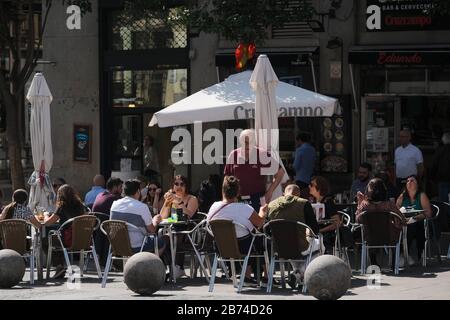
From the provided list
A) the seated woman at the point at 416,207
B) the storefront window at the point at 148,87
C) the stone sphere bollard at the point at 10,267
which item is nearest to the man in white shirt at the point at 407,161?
the seated woman at the point at 416,207

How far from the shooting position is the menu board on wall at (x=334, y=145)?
20359 millimetres

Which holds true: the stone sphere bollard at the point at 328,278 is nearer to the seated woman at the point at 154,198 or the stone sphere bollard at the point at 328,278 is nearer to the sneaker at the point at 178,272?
the sneaker at the point at 178,272

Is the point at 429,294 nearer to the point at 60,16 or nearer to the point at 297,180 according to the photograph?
the point at 297,180

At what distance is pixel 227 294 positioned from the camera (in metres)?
12.2

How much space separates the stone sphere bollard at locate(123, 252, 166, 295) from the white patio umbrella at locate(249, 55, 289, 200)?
290cm

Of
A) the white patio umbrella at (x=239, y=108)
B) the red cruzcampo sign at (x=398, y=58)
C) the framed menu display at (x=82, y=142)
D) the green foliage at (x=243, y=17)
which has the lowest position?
the framed menu display at (x=82, y=142)

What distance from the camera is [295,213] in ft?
40.9

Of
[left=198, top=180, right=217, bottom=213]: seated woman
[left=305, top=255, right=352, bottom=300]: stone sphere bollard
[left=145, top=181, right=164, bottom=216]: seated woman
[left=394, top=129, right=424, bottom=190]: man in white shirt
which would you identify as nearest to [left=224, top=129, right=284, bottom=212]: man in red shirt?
[left=198, top=180, right=217, bottom=213]: seated woman

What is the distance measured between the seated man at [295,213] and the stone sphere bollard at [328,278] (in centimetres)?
125

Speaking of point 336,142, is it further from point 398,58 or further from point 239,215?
point 239,215

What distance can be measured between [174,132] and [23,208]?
7.84 m

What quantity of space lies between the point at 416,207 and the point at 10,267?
5.72 m
